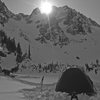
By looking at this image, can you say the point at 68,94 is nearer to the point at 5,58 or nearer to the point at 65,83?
the point at 65,83

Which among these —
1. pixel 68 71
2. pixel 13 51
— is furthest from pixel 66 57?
pixel 68 71

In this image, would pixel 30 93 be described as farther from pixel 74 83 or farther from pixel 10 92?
pixel 74 83

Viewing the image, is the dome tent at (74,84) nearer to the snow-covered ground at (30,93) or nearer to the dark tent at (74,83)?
the dark tent at (74,83)

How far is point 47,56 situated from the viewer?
166 metres

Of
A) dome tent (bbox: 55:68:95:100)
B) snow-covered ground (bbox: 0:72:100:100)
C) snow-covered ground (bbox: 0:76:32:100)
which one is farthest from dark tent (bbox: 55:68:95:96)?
snow-covered ground (bbox: 0:76:32:100)

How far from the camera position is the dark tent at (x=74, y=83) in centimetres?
1308

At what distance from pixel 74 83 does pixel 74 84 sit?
75mm

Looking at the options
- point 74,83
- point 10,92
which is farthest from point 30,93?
point 74,83

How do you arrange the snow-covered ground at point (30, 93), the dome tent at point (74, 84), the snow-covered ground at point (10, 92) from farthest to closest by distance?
the snow-covered ground at point (10, 92)
the dome tent at point (74, 84)
the snow-covered ground at point (30, 93)

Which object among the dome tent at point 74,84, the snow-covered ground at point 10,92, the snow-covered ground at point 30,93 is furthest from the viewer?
the snow-covered ground at point 10,92

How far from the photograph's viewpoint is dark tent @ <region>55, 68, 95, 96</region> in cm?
1308

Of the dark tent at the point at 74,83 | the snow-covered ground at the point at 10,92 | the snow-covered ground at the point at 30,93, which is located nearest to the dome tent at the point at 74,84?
the dark tent at the point at 74,83

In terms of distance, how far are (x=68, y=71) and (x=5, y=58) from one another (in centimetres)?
10032

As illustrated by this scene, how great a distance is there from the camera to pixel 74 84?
1322cm
